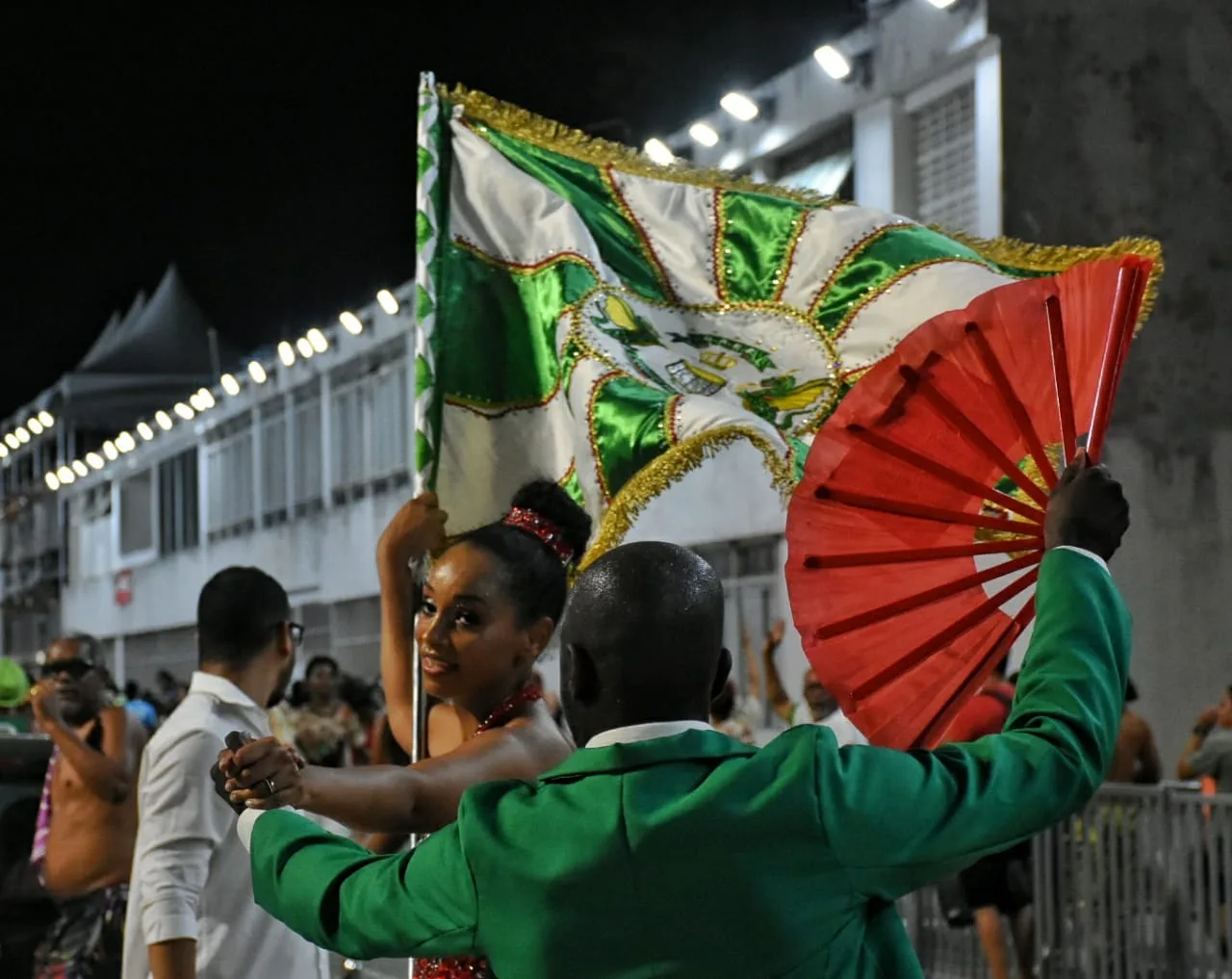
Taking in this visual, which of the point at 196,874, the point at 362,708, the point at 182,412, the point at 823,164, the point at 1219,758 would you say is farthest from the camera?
the point at 182,412

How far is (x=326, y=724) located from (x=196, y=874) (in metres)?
8.41

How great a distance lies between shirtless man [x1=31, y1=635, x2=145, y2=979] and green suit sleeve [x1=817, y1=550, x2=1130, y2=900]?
14.4 feet

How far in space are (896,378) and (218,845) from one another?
7.46 feet

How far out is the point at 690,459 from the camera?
4.38 m

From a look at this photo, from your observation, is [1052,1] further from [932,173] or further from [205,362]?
[205,362]

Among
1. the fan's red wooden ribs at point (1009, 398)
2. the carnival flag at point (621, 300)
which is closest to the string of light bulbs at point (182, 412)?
the carnival flag at point (621, 300)

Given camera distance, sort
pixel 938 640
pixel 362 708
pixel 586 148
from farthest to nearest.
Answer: pixel 362 708
pixel 586 148
pixel 938 640

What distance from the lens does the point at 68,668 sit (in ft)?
24.0

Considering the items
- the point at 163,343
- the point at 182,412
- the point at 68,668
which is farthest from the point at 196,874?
the point at 163,343

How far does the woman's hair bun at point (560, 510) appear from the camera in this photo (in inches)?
156

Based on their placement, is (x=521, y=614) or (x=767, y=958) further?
(x=521, y=614)

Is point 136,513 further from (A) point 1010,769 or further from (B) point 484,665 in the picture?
(A) point 1010,769

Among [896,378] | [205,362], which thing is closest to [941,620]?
[896,378]

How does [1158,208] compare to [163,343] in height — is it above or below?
below
